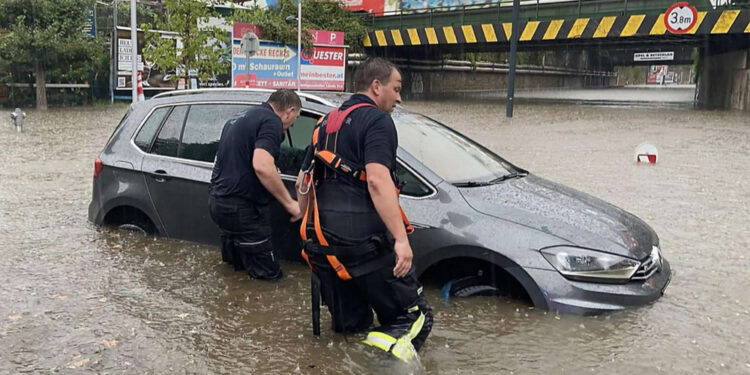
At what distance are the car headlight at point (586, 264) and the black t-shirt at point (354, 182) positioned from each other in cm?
126

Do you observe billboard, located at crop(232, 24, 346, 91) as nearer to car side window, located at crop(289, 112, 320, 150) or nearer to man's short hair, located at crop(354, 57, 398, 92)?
car side window, located at crop(289, 112, 320, 150)

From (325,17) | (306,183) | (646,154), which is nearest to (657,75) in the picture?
(325,17)

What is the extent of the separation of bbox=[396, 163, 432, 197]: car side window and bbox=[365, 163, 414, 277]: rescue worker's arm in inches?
53.1

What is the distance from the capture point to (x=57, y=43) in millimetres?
24562

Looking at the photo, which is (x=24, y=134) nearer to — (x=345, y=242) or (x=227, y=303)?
(x=227, y=303)

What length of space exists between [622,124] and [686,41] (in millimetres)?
10286

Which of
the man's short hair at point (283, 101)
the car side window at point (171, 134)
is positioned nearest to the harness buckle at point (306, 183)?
the man's short hair at point (283, 101)

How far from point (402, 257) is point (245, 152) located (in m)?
1.98

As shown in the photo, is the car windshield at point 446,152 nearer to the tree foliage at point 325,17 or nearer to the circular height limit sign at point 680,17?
the circular height limit sign at point 680,17

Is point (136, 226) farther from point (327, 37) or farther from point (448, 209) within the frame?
point (327, 37)

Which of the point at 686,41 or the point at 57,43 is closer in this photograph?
the point at 57,43

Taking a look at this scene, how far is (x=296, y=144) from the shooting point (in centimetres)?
514

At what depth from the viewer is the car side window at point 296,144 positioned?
5.08 m

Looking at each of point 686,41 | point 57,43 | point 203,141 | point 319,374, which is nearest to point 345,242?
point 319,374
